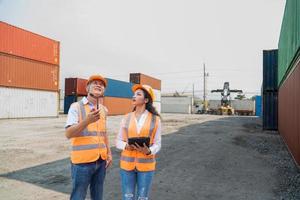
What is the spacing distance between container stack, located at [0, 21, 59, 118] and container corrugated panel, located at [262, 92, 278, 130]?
22.9 meters

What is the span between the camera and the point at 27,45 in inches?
1132

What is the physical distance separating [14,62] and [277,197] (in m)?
27.5

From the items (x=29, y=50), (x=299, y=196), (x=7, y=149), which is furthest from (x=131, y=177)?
(x=29, y=50)

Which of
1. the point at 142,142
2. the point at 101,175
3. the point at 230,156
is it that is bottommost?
the point at 230,156

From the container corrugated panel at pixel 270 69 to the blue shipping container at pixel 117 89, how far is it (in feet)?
85.9

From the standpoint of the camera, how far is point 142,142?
10.3 ft

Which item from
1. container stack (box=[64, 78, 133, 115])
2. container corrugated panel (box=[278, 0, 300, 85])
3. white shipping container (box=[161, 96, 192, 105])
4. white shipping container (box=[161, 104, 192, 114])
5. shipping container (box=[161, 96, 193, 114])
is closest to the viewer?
container corrugated panel (box=[278, 0, 300, 85])

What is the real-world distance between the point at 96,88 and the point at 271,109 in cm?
1793

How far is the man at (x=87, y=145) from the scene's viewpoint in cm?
313

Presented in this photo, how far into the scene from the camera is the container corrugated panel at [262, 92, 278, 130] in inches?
734

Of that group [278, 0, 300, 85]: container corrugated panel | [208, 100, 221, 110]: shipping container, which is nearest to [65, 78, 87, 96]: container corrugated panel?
[208, 100, 221, 110]: shipping container

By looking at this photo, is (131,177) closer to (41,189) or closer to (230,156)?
(41,189)

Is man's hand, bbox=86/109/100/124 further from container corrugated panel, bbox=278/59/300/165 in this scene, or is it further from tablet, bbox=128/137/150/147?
container corrugated panel, bbox=278/59/300/165

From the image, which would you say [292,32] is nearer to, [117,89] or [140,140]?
[140,140]
